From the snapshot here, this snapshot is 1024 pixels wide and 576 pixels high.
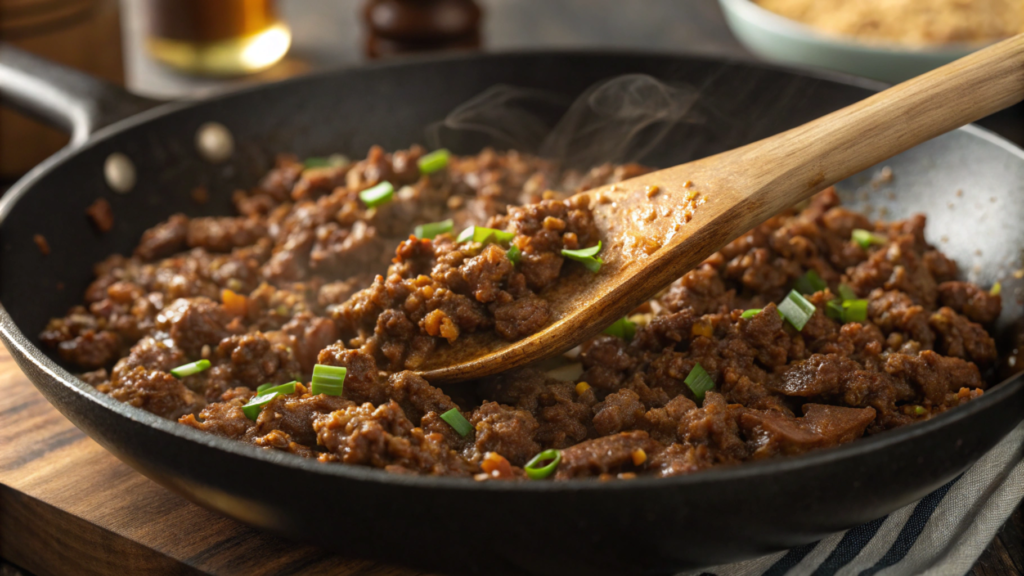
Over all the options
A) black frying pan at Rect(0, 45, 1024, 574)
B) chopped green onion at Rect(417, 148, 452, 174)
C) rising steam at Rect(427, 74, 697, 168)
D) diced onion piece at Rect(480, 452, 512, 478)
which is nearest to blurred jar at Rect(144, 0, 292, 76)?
black frying pan at Rect(0, 45, 1024, 574)

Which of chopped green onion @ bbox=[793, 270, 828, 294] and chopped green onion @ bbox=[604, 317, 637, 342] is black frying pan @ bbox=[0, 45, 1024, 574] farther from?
chopped green onion @ bbox=[604, 317, 637, 342]

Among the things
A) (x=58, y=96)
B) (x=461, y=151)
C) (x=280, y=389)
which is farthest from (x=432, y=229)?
(x=58, y=96)

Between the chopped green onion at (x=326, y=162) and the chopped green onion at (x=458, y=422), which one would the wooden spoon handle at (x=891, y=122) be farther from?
the chopped green onion at (x=326, y=162)

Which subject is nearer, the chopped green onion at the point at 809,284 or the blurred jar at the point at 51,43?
the chopped green onion at the point at 809,284

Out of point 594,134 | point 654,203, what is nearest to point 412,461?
point 654,203

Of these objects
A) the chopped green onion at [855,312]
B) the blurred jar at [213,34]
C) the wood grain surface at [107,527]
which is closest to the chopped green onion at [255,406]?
the wood grain surface at [107,527]

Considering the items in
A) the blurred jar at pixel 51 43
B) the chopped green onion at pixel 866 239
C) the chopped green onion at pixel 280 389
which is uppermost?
the blurred jar at pixel 51 43

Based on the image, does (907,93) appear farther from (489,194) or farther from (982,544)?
(489,194)

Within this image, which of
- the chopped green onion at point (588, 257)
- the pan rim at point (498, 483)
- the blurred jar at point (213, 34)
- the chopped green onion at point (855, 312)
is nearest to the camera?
the pan rim at point (498, 483)
